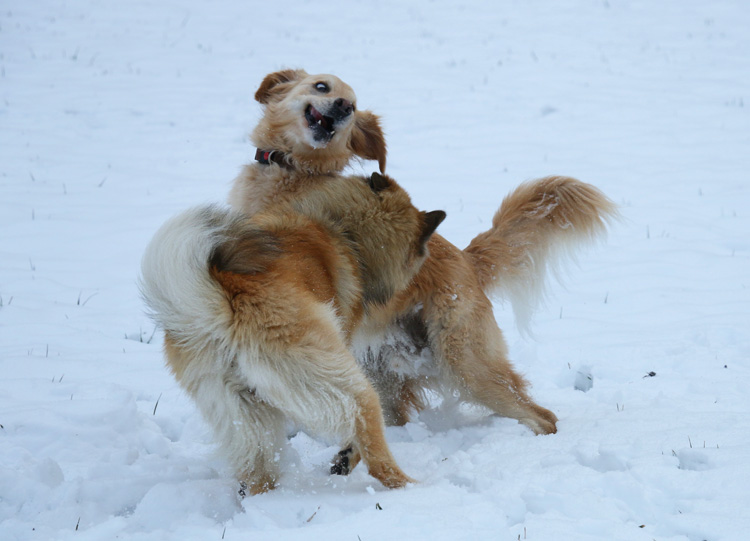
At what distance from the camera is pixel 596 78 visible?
489 inches

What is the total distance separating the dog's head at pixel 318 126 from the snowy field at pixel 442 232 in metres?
0.25

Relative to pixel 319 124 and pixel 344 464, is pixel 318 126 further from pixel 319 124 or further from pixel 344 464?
pixel 344 464

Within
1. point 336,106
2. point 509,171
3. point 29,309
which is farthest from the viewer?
point 509,171

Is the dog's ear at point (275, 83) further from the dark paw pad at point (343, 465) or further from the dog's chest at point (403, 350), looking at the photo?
the dark paw pad at point (343, 465)

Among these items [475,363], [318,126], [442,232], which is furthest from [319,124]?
[442,232]

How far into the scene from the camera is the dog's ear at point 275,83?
4.93m

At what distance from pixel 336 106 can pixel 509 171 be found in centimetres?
483

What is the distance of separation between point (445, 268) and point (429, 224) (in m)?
0.54

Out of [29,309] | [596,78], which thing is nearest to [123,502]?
[29,309]

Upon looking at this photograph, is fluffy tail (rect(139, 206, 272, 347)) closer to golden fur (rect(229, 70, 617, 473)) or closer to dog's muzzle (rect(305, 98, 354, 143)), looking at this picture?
golden fur (rect(229, 70, 617, 473))

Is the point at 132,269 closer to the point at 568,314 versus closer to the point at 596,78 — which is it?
the point at 568,314

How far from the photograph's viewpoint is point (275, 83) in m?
5.01

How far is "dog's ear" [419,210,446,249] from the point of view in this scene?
139 inches

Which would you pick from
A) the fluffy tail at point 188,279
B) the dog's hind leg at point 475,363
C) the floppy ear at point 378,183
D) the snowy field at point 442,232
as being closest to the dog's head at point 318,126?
the snowy field at point 442,232
